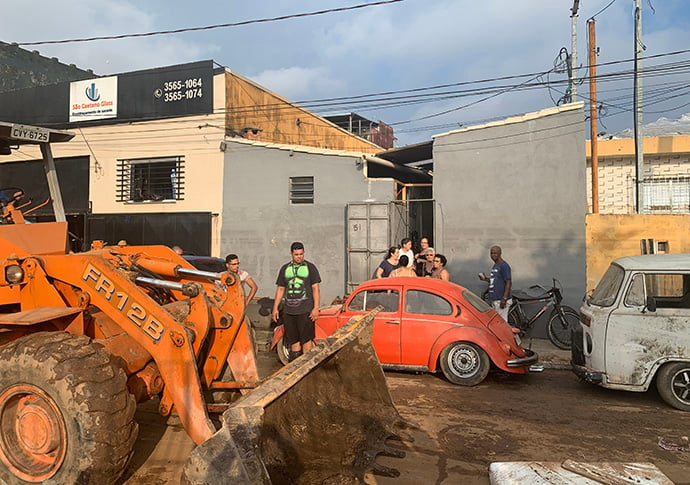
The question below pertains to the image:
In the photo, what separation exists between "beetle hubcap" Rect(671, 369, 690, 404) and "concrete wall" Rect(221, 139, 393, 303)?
8.15 metres

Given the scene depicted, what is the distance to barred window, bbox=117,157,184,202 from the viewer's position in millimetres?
15734

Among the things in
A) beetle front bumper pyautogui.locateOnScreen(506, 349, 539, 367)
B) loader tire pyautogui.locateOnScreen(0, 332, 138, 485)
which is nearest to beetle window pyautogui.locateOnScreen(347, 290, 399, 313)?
beetle front bumper pyautogui.locateOnScreen(506, 349, 539, 367)

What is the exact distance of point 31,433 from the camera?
3600 mm

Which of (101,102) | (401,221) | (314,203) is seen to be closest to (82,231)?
(101,102)

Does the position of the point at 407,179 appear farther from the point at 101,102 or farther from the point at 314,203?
the point at 101,102

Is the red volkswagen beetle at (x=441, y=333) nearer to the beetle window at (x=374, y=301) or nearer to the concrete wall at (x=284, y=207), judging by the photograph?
the beetle window at (x=374, y=301)

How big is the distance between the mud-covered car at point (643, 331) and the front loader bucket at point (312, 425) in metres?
3.05

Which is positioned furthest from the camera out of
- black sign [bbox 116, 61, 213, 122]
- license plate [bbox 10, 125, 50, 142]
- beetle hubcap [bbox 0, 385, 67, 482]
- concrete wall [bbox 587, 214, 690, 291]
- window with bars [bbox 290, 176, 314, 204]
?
black sign [bbox 116, 61, 213, 122]

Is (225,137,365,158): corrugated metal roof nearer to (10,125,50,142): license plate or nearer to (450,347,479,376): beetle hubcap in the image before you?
(450,347,479,376): beetle hubcap

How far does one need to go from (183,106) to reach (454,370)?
41.2ft

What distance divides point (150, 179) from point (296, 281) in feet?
37.3

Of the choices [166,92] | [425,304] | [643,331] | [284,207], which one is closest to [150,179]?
[166,92]

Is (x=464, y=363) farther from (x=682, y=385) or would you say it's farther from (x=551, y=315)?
(x=551, y=315)

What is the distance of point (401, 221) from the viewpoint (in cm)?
1334
